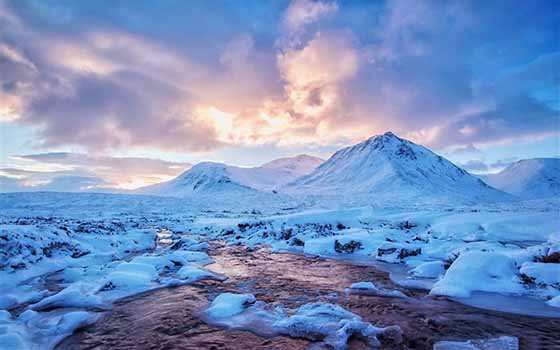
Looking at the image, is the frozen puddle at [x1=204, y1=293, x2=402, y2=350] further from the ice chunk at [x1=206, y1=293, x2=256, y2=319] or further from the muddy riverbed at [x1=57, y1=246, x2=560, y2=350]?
the muddy riverbed at [x1=57, y1=246, x2=560, y2=350]

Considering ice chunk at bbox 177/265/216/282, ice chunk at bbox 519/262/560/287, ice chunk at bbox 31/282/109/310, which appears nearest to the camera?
Answer: ice chunk at bbox 31/282/109/310

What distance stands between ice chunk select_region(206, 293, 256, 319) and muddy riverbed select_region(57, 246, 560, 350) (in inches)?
14.0

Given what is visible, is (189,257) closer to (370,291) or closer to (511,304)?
(370,291)

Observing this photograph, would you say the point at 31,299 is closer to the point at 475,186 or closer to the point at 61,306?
the point at 61,306

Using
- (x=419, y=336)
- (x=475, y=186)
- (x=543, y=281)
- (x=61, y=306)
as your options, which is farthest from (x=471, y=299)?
(x=475, y=186)

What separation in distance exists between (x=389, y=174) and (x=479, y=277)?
10007 cm

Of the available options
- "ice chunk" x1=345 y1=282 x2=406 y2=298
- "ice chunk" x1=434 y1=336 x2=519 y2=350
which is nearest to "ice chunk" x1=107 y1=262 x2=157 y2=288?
"ice chunk" x1=345 y1=282 x2=406 y2=298

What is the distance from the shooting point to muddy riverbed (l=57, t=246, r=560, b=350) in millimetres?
5984

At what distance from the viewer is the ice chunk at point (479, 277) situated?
930cm

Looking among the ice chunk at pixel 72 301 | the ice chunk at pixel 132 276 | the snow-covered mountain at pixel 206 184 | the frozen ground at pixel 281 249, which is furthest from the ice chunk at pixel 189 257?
the snow-covered mountain at pixel 206 184

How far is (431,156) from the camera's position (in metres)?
147

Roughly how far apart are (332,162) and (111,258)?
143 metres

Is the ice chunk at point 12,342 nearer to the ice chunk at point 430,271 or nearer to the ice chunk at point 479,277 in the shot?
the ice chunk at point 479,277

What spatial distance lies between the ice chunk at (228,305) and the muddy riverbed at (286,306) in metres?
0.36
